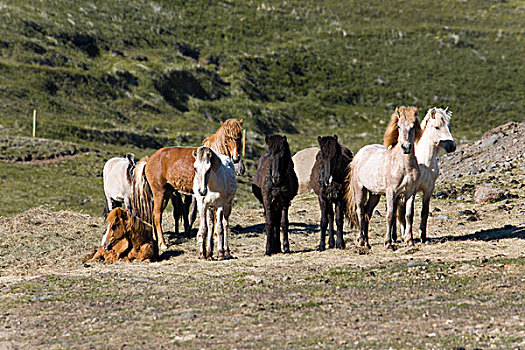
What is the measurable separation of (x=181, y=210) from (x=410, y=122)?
7.13 meters

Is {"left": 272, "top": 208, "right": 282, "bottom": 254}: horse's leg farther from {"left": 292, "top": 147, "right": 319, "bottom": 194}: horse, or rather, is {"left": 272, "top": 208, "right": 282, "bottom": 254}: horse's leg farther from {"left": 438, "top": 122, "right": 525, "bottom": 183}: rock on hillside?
{"left": 292, "top": 147, "right": 319, "bottom": 194}: horse

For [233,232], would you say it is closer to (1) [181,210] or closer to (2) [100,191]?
(1) [181,210]

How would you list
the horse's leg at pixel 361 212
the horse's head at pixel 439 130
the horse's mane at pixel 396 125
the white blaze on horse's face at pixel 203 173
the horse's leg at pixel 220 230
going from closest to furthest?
the white blaze on horse's face at pixel 203 173 → the horse's mane at pixel 396 125 → the horse's head at pixel 439 130 → the horse's leg at pixel 220 230 → the horse's leg at pixel 361 212

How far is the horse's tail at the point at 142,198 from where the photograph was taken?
1502cm

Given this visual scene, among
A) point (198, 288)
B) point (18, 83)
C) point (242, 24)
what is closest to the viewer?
point (198, 288)

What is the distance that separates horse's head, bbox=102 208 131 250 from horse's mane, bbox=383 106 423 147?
5.37 metres

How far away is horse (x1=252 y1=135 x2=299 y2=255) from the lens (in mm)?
12711

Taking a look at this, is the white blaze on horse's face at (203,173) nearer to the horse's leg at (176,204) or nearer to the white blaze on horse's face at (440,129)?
the white blaze on horse's face at (440,129)

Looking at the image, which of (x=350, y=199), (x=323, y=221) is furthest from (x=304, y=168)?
(x=323, y=221)

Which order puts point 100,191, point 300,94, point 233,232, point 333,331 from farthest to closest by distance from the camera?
point 300,94
point 100,191
point 233,232
point 333,331

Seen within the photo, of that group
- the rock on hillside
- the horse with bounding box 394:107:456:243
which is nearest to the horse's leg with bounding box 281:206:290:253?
the horse with bounding box 394:107:456:243

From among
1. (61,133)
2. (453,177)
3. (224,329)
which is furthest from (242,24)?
(224,329)

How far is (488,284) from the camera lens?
8742 millimetres

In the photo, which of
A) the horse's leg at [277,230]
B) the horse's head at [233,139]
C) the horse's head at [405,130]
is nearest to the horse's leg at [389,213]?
the horse's head at [405,130]
